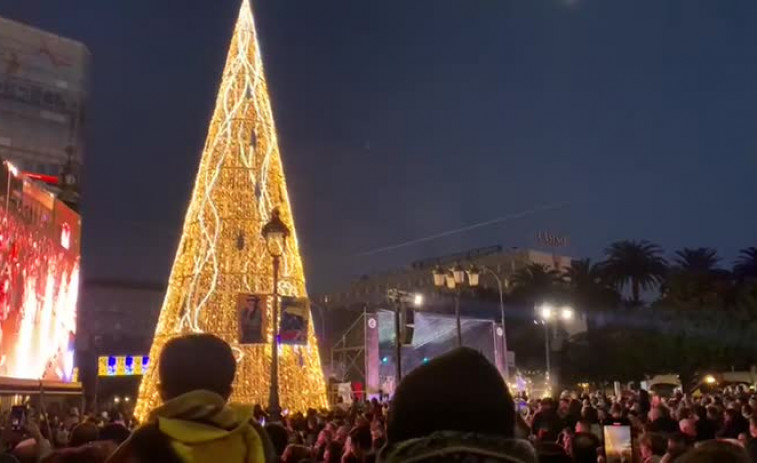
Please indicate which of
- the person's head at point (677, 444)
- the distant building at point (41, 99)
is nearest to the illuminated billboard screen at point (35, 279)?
the person's head at point (677, 444)

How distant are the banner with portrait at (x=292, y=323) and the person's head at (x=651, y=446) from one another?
10.1 m

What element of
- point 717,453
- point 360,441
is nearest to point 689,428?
point 360,441

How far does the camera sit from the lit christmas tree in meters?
23.2

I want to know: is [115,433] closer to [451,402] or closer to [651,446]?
[451,402]

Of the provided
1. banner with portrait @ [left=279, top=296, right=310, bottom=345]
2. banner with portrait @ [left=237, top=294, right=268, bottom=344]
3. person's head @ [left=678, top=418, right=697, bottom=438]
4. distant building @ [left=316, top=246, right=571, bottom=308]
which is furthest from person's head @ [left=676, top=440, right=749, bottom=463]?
distant building @ [left=316, top=246, right=571, bottom=308]

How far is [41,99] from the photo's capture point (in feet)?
166

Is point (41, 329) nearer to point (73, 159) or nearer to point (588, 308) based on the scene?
point (73, 159)

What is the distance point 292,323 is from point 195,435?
47.8 ft

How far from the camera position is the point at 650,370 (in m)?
54.5

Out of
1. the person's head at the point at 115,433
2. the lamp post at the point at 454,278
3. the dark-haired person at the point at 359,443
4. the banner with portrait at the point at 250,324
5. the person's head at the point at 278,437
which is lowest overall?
the dark-haired person at the point at 359,443

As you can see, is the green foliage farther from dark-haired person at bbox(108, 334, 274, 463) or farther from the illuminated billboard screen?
dark-haired person at bbox(108, 334, 274, 463)

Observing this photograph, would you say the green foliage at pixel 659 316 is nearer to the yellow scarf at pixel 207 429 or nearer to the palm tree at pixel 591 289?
the palm tree at pixel 591 289

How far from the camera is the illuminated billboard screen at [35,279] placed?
71.4 feet

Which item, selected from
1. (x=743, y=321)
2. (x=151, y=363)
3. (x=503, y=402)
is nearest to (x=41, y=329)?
(x=151, y=363)
